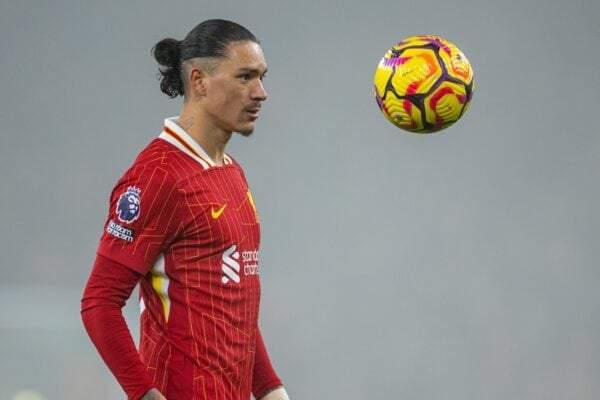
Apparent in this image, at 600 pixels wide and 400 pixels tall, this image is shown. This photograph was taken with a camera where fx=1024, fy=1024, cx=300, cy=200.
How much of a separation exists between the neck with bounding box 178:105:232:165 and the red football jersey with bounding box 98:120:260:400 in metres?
0.03

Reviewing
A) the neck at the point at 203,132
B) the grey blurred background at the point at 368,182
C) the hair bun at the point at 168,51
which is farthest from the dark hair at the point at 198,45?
the grey blurred background at the point at 368,182

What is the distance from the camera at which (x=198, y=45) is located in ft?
8.29

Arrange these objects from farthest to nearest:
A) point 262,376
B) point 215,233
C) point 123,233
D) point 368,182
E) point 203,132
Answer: point 368,182, point 262,376, point 203,132, point 215,233, point 123,233

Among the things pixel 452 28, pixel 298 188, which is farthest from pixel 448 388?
pixel 452 28

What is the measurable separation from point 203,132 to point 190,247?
314 mm

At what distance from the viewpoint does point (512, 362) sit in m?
5.26

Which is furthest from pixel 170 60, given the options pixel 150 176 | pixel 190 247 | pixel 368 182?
pixel 368 182

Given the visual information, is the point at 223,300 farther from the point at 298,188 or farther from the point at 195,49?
the point at 298,188

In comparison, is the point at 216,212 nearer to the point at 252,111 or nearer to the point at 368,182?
the point at 252,111

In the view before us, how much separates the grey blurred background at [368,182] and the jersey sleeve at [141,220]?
9.53 ft

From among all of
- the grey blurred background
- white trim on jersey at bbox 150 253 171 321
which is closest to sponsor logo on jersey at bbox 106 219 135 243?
white trim on jersey at bbox 150 253 171 321

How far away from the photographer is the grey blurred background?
5125 mm

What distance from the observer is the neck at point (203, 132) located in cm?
249

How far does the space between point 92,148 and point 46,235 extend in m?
0.49
